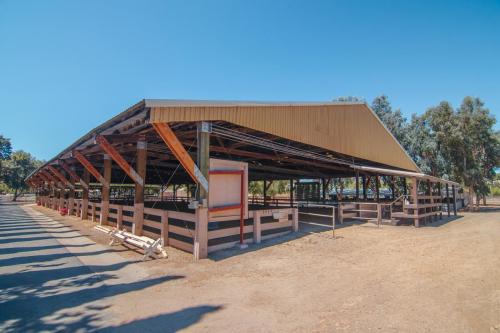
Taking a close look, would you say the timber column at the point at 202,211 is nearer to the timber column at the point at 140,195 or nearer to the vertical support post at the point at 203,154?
the vertical support post at the point at 203,154

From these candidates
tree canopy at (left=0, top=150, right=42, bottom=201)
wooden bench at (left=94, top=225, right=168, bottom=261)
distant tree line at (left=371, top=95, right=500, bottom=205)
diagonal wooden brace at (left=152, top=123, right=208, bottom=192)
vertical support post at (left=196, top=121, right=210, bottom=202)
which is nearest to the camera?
diagonal wooden brace at (left=152, top=123, right=208, bottom=192)

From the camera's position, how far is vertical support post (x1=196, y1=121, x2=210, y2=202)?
21.1 ft

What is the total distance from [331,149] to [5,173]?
5488cm

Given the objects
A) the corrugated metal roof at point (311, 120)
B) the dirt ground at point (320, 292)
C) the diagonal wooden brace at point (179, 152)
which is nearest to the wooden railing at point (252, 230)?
the dirt ground at point (320, 292)

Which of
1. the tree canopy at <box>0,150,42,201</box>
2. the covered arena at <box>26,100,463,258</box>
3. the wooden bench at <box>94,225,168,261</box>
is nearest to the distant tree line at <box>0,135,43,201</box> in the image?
the tree canopy at <box>0,150,42,201</box>

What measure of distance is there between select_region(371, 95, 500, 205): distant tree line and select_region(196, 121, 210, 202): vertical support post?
23.1 m

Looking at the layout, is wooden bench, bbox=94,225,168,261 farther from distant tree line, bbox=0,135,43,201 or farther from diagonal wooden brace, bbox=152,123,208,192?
distant tree line, bbox=0,135,43,201

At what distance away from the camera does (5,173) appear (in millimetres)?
44750

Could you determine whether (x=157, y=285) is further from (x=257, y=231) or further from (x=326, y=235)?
(x=326, y=235)

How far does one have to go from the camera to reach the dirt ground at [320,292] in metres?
3.28

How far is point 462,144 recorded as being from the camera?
21938mm

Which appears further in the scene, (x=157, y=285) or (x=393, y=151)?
(x=393, y=151)

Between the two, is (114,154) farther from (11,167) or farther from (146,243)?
(11,167)

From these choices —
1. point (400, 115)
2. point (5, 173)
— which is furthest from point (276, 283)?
point (5, 173)
